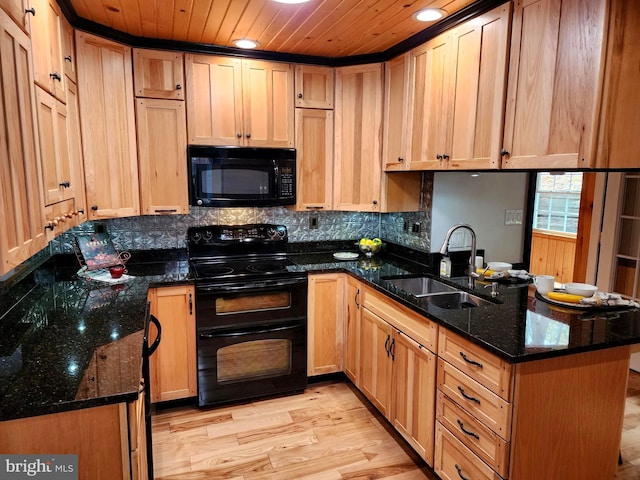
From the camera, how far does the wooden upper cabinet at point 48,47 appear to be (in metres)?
1.63

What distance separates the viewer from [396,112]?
114 inches

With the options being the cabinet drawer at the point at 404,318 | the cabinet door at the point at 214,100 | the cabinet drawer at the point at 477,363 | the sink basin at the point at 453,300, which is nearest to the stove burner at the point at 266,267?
the cabinet drawer at the point at 404,318

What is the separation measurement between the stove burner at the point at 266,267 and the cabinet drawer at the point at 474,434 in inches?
53.6

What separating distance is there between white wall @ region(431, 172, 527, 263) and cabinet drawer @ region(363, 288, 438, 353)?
0.67 m

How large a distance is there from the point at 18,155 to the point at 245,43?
1787 mm

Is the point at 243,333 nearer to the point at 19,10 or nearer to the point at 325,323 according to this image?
the point at 325,323

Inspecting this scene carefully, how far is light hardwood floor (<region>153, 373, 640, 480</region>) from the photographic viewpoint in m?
2.26

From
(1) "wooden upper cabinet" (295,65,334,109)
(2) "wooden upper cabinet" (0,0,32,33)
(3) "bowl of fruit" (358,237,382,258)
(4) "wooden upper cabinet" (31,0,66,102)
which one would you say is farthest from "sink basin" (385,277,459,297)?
(2) "wooden upper cabinet" (0,0,32,33)

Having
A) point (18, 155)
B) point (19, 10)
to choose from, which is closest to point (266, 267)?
point (18, 155)

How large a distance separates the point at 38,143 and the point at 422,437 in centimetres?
213

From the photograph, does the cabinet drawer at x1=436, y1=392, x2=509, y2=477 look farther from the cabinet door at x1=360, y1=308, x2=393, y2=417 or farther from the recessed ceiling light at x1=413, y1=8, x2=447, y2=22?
the recessed ceiling light at x1=413, y1=8, x2=447, y2=22

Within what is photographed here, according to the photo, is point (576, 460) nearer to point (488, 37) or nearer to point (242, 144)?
point (488, 37)

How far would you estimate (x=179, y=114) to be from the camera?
280 centimetres

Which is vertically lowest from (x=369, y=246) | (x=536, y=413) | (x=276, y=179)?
(x=536, y=413)
